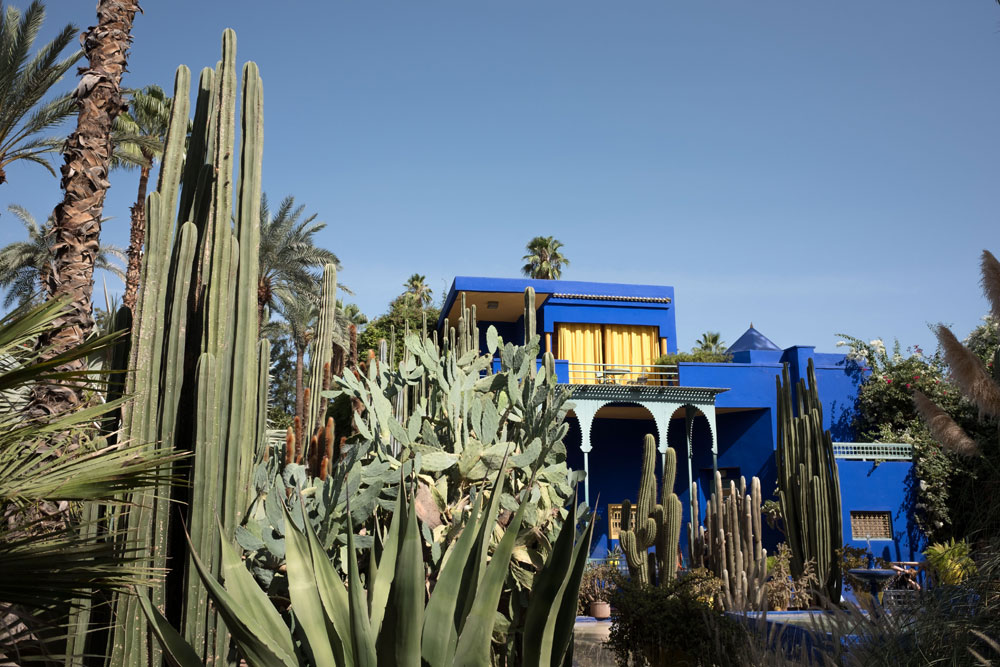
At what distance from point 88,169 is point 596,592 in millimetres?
10206

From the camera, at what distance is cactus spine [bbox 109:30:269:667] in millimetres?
3664

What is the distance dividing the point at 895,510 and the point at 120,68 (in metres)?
18.4

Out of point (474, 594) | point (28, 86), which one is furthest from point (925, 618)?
point (28, 86)

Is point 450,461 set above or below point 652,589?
above

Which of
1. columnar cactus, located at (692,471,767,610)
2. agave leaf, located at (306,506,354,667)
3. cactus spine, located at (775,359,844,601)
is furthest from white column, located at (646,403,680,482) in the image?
agave leaf, located at (306,506,354,667)

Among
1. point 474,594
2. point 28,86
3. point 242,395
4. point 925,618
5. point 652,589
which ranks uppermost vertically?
point 28,86

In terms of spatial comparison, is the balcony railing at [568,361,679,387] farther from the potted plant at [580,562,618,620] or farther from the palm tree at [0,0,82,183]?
the palm tree at [0,0,82,183]

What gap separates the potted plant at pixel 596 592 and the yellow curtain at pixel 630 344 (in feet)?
31.7

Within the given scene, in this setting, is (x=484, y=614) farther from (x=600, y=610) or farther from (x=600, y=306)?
(x=600, y=306)

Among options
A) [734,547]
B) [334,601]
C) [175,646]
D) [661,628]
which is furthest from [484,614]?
[734,547]

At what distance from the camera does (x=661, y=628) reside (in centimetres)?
678

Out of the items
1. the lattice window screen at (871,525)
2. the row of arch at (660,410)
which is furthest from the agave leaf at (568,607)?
the lattice window screen at (871,525)

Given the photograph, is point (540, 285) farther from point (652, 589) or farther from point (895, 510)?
point (652, 589)

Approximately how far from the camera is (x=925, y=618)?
133 inches
